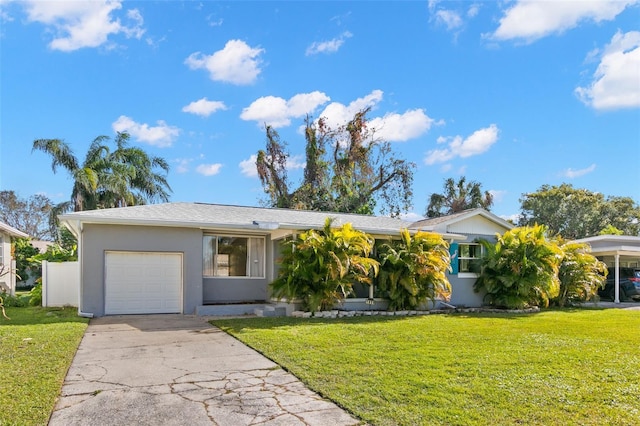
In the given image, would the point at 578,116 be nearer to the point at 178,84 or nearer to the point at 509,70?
the point at 509,70

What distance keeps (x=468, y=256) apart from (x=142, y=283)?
1071 centimetres

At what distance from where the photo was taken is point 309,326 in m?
10.1

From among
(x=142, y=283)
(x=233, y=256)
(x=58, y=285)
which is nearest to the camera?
(x=142, y=283)

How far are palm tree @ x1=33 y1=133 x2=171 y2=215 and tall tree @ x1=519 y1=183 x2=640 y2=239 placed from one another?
1215 inches

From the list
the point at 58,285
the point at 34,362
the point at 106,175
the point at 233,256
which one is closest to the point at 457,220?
the point at 233,256

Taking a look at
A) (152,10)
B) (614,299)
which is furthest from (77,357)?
(614,299)

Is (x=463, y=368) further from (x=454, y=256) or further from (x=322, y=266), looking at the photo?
(x=454, y=256)

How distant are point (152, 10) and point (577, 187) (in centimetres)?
3794

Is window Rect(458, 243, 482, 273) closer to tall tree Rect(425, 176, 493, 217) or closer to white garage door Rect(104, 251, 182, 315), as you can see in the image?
white garage door Rect(104, 251, 182, 315)

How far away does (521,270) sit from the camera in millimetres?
14648

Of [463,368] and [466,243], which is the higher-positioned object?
[466,243]

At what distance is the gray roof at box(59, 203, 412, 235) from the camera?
11.6 meters

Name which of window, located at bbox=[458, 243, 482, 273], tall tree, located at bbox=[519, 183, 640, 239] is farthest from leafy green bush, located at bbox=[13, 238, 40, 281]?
tall tree, located at bbox=[519, 183, 640, 239]

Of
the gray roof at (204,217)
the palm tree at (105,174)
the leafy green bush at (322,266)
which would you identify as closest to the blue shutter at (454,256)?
the gray roof at (204,217)
